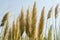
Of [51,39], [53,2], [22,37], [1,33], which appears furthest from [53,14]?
[1,33]

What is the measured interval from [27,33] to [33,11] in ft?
0.66

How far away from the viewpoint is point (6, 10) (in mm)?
1285

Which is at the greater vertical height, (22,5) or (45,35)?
(22,5)

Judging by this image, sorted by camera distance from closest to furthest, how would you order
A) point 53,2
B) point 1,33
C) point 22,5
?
1. point 1,33
2. point 22,5
3. point 53,2

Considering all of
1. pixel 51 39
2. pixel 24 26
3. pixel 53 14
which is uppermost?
pixel 53 14

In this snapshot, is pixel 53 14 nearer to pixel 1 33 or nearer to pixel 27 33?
pixel 27 33

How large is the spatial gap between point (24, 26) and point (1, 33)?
203 mm

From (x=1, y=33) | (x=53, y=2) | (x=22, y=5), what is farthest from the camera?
(x=53, y=2)

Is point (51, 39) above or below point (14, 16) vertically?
below

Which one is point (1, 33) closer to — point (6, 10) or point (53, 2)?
point (6, 10)

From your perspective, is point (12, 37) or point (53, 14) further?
point (53, 14)

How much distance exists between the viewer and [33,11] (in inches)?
52.9

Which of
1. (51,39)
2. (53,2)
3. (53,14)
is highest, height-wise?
(53,2)

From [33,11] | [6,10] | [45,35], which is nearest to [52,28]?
[45,35]
